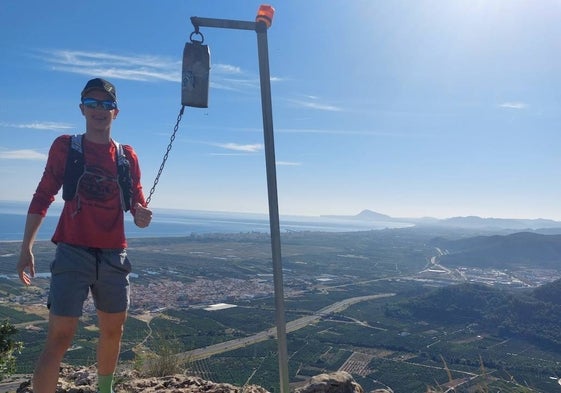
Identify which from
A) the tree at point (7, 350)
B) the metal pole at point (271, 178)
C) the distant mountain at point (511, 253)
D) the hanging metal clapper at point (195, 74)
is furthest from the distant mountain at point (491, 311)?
the distant mountain at point (511, 253)

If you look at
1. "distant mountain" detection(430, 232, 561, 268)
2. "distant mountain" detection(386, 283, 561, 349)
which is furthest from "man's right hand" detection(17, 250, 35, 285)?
"distant mountain" detection(430, 232, 561, 268)

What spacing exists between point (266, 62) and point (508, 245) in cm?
7921

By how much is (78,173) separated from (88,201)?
0.14 metres

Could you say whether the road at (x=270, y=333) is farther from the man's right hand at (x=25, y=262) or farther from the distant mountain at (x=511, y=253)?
the distant mountain at (x=511, y=253)

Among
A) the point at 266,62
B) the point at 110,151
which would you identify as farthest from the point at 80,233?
the point at 266,62

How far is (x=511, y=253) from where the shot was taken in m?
69.4

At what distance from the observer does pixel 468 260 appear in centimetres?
6819

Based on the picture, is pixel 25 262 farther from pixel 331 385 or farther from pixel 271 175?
pixel 331 385

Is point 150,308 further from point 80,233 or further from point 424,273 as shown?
point 424,273

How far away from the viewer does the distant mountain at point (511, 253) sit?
65062 mm

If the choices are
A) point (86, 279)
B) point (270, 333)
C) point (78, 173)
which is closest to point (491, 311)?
point (270, 333)

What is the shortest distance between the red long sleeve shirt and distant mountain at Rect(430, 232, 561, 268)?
69162 mm

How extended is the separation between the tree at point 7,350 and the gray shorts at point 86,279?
3224mm

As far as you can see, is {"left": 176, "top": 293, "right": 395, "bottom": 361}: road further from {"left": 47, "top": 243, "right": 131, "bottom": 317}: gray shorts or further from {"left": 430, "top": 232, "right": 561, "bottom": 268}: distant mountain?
→ {"left": 430, "top": 232, "right": 561, "bottom": 268}: distant mountain
